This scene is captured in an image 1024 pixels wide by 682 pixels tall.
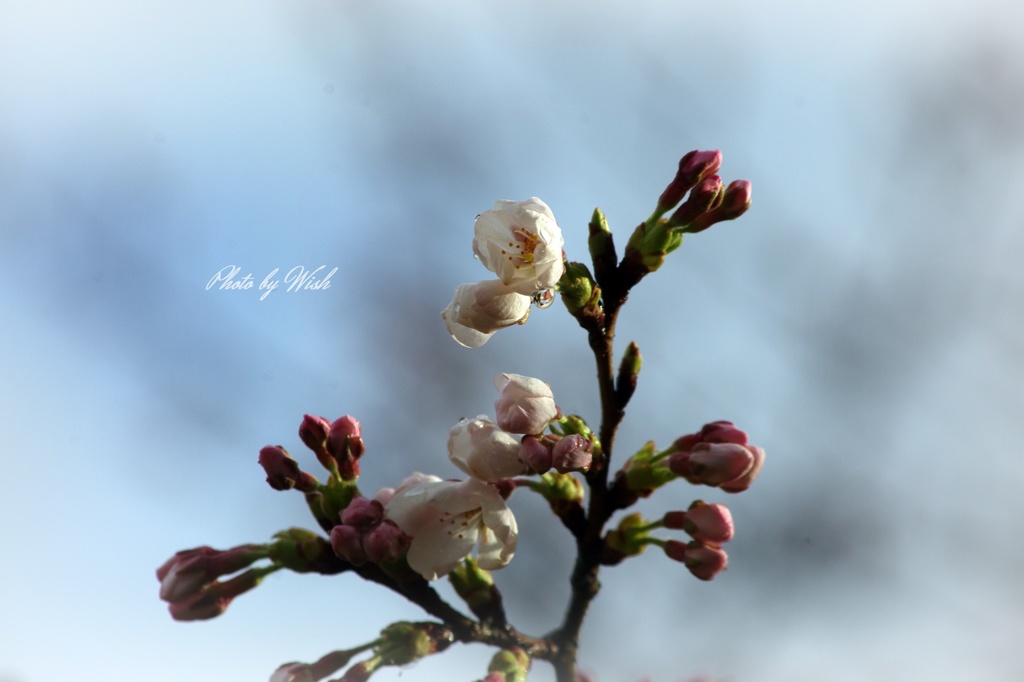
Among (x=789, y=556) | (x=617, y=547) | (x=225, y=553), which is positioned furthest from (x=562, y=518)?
(x=789, y=556)

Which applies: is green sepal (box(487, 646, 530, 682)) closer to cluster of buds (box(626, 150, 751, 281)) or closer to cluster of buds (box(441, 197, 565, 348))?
cluster of buds (box(441, 197, 565, 348))

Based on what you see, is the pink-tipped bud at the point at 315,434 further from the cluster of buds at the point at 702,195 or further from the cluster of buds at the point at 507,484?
the cluster of buds at the point at 702,195

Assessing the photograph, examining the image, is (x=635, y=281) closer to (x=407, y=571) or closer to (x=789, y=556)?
(x=407, y=571)

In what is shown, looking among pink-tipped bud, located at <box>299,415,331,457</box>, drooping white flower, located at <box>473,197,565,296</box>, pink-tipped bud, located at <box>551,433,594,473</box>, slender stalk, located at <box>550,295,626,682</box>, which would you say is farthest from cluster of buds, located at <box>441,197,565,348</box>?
pink-tipped bud, located at <box>299,415,331,457</box>

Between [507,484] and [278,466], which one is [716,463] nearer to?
[507,484]

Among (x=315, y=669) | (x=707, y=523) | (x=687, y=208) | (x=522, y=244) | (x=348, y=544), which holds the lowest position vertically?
(x=315, y=669)

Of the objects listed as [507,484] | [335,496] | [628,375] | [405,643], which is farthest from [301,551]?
[628,375]
